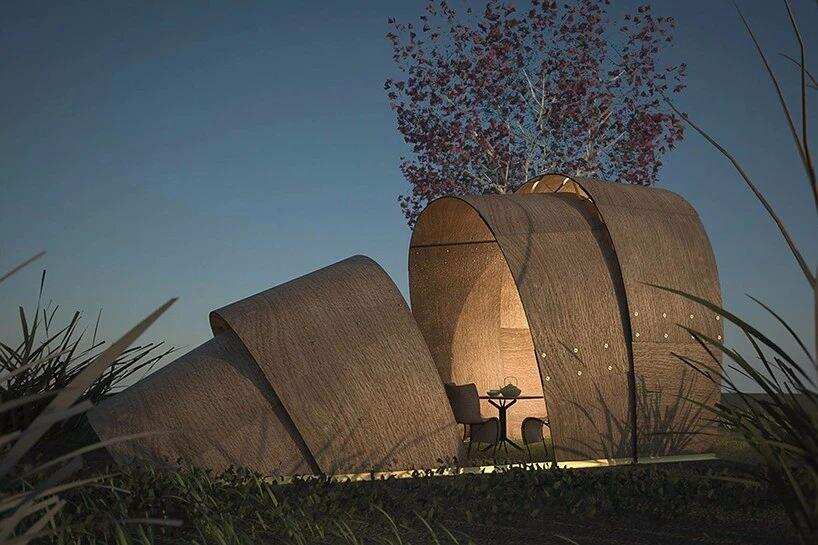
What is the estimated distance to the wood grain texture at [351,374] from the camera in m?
6.35

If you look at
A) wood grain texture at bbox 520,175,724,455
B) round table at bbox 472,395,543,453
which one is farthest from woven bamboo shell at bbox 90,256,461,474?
round table at bbox 472,395,543,453

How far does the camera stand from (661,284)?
7227mm

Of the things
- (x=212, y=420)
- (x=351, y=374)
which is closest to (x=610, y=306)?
(x=351, y=374)

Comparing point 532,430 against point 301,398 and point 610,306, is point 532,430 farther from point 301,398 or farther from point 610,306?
point 301,398

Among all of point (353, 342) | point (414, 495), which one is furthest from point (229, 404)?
point (414, 495)

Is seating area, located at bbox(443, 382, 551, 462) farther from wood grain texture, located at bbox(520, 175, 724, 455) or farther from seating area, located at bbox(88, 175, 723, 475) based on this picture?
wood grain texture, located at bbox(520, 175, 724, 455)

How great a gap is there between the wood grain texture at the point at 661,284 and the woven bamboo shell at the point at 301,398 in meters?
1.81

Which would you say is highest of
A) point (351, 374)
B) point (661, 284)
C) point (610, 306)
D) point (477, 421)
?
point (661, 284)

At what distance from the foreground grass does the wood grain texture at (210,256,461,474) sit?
667mm

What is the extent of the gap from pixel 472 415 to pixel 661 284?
2222 mm

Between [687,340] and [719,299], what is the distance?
69 centimetres

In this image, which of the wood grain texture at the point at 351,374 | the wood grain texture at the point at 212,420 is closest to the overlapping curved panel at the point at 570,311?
the wood grain texture at the point at 351,374

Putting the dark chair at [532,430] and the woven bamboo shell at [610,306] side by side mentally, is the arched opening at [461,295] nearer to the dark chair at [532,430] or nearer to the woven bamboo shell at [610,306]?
the dark chair at [532,430]

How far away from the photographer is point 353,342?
6512mm
